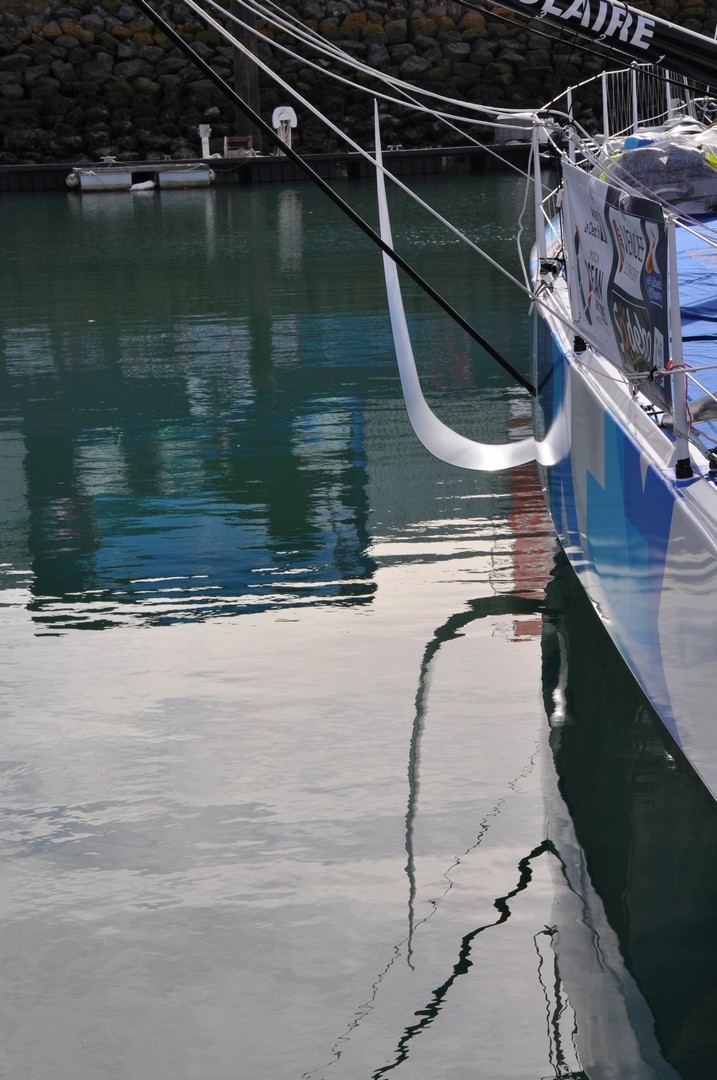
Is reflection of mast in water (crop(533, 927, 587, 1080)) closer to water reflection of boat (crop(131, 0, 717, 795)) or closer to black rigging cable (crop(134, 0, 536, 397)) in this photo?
water reflection of boat (crop(131, 0, 717, 795))

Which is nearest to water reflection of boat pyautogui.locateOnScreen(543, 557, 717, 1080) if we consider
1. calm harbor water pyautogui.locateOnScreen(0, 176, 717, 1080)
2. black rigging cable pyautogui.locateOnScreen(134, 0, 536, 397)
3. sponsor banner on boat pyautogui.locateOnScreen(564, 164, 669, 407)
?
calm harbor water pyautogui.locateOnScreen(0, 176, 717, 1080)

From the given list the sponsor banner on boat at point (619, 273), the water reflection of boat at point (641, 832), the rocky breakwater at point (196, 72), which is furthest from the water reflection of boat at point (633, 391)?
the rocky breakwater at point (196, 72)

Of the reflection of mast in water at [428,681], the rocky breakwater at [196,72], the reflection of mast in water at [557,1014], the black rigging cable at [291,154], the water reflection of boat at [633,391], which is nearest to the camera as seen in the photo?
the reflection of mast in water at [557,1014]

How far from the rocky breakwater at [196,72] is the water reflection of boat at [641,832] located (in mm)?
23346

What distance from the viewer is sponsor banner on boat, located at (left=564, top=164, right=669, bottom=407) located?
2.89 metres

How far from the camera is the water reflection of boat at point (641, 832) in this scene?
2.60 meters

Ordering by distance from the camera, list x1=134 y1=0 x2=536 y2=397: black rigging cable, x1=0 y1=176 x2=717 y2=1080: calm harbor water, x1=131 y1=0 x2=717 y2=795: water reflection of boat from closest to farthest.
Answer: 1. x1=0 y1=176 x2=717 y2=1080: calm harbor water
2. x1=131 y1=0 x2=717 y2=795: water reflection of boat
3. x1=134 y1=0 x2=536 y2=397: black rigging cable

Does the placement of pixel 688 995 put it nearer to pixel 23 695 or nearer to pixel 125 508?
pixel 23 695

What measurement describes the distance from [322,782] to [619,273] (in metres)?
1.47

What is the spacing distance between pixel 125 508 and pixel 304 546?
1001 mm

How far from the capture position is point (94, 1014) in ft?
8.56

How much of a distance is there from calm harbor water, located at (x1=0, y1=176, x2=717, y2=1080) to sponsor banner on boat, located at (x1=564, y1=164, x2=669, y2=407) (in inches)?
42.1

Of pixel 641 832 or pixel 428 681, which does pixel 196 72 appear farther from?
pixel 641 832

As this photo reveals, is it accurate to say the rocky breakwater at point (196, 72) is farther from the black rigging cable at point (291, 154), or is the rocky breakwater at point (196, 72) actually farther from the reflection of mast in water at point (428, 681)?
the reflection of mast in water at point (428, 681)
